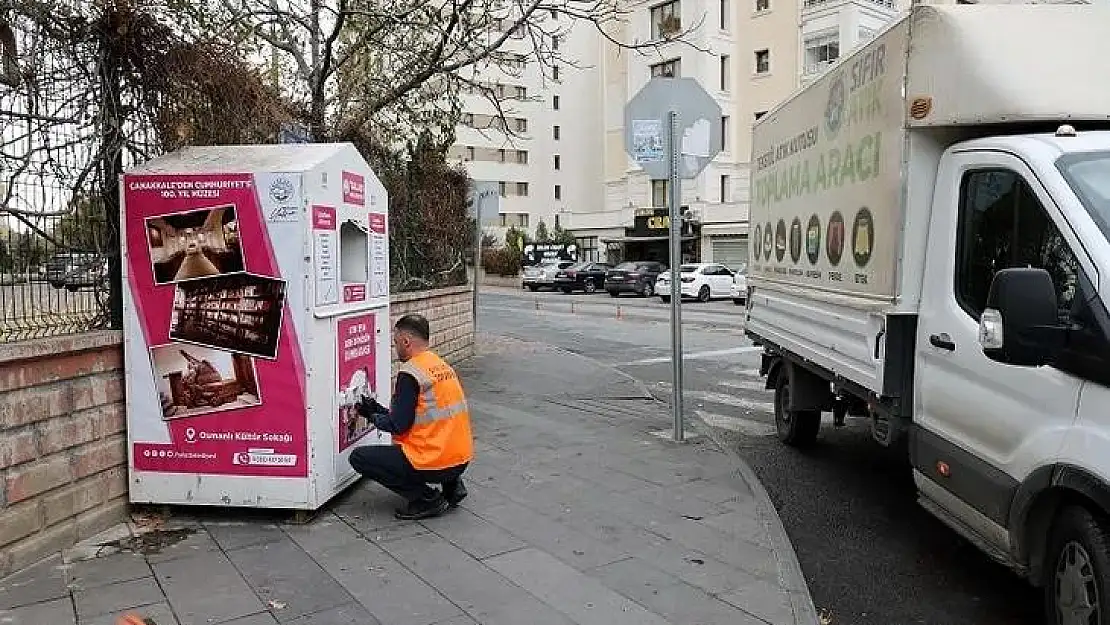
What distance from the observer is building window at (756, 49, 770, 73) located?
143 feet

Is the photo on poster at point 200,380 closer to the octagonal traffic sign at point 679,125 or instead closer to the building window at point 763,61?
the octagonal traffic sign at point 679,125

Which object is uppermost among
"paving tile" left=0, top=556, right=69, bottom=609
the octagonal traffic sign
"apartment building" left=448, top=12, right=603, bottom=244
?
"apartment building" left=448, top=12, right=603, bottom=244

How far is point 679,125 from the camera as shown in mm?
7988

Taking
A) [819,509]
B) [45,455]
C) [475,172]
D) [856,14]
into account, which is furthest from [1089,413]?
[475,172]

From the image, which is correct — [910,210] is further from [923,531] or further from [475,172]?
[475,172]

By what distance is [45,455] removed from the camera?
185 inches

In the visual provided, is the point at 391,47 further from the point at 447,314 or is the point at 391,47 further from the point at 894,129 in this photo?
the point at 894,129

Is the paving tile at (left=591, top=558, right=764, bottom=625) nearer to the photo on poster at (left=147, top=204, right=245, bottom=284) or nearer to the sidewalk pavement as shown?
the sidewalk pavement

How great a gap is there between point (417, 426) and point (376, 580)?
1089mm

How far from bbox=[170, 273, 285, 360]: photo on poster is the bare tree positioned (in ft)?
17.0

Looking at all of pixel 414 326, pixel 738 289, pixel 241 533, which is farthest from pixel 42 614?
pixel 738 289

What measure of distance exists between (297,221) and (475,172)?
200ft

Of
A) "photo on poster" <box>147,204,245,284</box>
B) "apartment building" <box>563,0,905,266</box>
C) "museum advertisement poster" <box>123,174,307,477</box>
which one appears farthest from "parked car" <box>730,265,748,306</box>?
"photo on poster" <box>147,204,245,284</box>

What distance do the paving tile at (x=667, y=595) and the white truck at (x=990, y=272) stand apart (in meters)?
1.28
